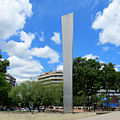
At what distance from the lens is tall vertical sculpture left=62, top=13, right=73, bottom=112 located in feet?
61.5

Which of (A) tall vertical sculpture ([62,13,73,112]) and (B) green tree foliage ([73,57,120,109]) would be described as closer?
(A) tall vertical sculpture ([62,13,73,112])

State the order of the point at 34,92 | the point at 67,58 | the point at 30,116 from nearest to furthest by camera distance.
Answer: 1. the point at 30,116
2. the point at 67,58
3. the point at 34,92

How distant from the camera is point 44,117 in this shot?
1348cm

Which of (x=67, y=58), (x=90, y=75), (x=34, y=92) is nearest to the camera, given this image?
(x=67, y=58)

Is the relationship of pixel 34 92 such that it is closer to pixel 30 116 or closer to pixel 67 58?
pixel 67 58

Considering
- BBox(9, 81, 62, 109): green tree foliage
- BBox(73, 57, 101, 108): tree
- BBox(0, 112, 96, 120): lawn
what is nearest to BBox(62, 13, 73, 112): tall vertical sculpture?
BBox(0, 112, 96, 120): lawn

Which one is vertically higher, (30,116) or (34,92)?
(34,92)

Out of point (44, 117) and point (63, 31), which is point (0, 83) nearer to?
point (63, 31)

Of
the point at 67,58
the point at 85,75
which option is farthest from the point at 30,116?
the point at 85,75

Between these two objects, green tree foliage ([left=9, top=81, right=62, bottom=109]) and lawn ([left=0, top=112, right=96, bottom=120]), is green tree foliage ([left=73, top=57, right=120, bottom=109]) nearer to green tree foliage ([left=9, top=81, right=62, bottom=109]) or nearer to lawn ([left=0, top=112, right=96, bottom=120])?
green tree foliage ([left=9, top=81, right=62, bottom=109])

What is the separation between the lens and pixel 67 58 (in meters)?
19.4

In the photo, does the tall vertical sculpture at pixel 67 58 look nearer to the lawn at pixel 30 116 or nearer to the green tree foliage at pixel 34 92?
the lawn at pixel 30 116

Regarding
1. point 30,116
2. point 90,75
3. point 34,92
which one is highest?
point 90,75

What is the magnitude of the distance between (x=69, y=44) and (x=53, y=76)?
71.2 m
